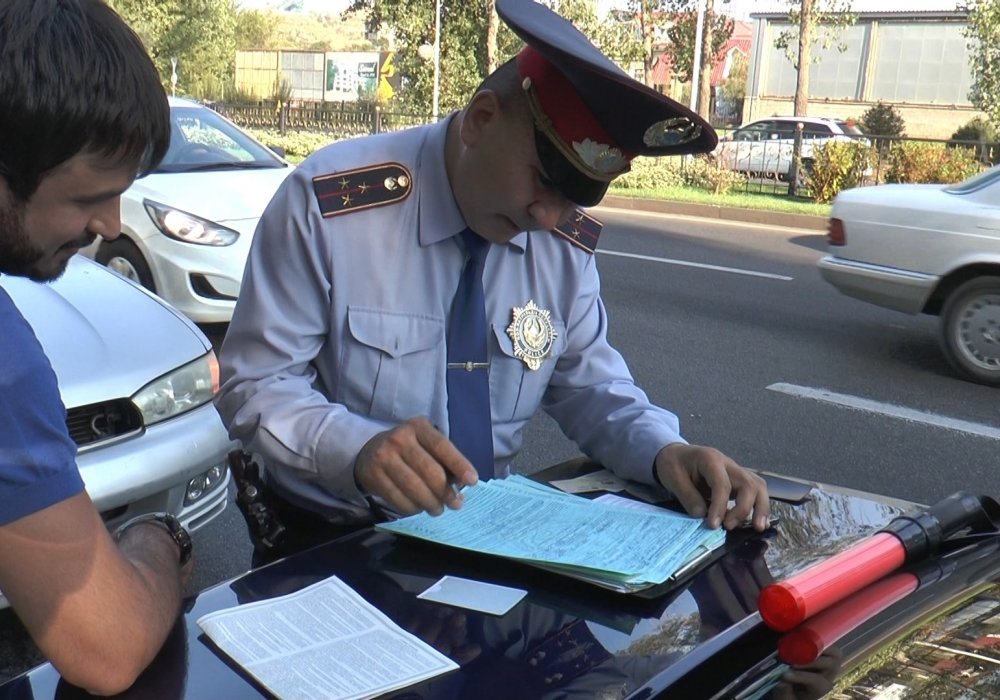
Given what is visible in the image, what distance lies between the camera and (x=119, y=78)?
143 centimetres

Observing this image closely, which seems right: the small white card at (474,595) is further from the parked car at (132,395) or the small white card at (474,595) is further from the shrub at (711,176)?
the shrub at (711,176)

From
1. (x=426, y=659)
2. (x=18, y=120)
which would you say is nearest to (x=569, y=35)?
(x=18, y=120)

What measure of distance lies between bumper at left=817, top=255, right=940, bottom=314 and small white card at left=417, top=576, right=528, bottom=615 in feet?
19.6

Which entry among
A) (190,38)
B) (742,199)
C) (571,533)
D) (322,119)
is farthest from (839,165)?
(190,38)

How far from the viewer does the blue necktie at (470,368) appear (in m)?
2.02

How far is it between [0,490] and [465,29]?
26.8 m

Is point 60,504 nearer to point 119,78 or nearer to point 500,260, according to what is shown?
point 119,78

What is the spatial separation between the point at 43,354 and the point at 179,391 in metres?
2.12

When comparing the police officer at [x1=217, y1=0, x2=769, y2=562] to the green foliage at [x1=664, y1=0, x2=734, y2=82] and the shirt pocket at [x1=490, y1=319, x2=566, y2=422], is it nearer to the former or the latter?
the shirt pocket at [x1=490, y1=319, x2=566, y2=422]

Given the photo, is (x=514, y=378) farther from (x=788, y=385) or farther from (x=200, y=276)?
(x=200, y=276)

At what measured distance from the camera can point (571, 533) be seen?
165cm

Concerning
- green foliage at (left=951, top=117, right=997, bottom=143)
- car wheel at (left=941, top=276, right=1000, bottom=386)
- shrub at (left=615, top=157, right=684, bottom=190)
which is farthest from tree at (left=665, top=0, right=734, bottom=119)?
car wheel at (left=941, top=276, right=1000, bottom=386)

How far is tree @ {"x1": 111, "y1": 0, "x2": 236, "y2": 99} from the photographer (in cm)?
2912

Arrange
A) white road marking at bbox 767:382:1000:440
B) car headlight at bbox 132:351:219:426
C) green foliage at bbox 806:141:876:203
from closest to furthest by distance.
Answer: car headlight at bbox 132:351:219:426 < white road marking at bbox 767:382:1000:440 < green foliage at bbox 806:141:876:203
